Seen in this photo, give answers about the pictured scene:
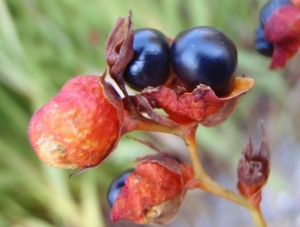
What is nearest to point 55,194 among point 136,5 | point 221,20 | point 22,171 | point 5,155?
point 22,171

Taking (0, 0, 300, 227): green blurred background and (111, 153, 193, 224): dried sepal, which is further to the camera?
(0, 0, 300, 227): green blurred background

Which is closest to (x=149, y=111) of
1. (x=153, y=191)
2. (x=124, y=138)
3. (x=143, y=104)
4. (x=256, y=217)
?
(x=143, y=104)

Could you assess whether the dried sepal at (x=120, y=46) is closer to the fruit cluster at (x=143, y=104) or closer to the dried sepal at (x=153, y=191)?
the fruit cluster at (x=143, y=104)

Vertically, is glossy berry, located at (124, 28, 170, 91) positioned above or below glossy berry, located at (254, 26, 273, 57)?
above

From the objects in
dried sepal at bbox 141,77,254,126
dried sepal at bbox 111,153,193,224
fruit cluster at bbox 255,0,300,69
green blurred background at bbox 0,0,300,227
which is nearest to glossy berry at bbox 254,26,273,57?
fruit cluster at bbox 255,0,300,69

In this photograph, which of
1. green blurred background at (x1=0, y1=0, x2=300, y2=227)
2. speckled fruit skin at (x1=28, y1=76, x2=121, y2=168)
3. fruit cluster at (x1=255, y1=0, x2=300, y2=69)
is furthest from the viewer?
green blurred background at (x1=0, y1=0, x2=300, y2=227)

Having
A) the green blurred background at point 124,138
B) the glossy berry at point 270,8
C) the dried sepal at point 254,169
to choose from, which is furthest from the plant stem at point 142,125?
the green blurred background at point 124,138

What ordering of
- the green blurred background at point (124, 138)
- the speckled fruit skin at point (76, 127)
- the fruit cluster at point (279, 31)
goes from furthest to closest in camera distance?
the green blurred background at point (124, 138)
the fruit cluster at point (279, 31)
the speckled fruit skin at point (76, 127)

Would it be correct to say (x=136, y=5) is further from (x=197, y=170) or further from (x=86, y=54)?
(x=197, y=170)

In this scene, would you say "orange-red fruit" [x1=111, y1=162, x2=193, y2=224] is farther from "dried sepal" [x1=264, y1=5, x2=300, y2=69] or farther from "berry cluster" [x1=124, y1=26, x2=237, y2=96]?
"dried sepal" [x1=264, y1=5, x2=300, y2=69]
